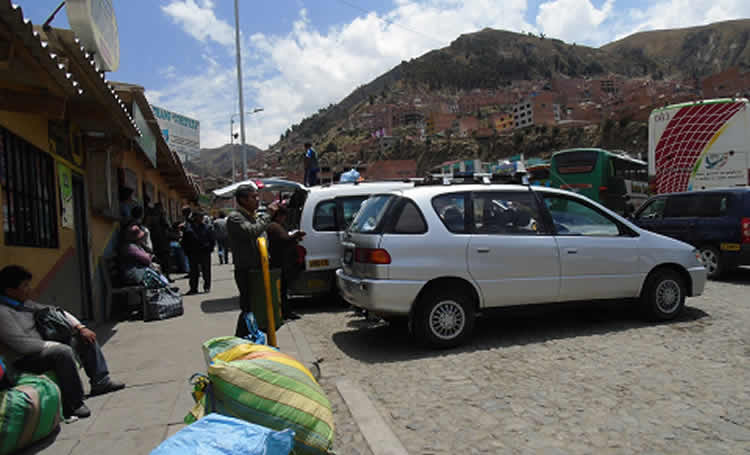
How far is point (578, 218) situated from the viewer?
6.02m

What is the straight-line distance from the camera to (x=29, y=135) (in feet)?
18.0

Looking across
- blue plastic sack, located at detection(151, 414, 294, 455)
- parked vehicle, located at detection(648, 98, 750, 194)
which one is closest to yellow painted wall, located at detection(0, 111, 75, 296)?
blue plastic sack, located at detection(151, 414, 294, 455)

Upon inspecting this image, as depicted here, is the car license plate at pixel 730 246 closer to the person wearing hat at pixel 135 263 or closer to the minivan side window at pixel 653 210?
the minivan side window at pixel 653 210

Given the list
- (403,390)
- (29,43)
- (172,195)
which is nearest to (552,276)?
(403,390)

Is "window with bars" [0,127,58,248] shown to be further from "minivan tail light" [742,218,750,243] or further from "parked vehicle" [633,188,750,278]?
"minivan tail light" [742,218,750,243]

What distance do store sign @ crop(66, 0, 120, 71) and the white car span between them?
402 cm

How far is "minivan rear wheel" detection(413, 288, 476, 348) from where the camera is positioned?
17.2 feet

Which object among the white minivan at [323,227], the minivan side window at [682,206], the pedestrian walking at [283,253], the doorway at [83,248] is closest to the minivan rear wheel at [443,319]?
the pedestrian walking at [283,253]

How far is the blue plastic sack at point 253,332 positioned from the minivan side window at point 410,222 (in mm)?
1807

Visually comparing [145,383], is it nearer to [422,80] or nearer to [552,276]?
[552,276]

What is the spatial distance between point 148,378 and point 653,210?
10072mm

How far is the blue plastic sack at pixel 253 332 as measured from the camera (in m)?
3.86

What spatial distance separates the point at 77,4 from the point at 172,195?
20.4 metres

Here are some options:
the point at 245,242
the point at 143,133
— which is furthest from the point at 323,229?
the point at 143,133
